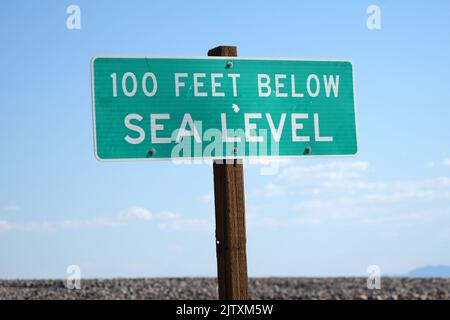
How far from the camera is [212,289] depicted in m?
25.3

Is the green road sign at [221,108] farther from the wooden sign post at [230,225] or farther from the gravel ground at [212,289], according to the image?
the gravel ground at [212,289]

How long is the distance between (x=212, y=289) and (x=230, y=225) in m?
18.2

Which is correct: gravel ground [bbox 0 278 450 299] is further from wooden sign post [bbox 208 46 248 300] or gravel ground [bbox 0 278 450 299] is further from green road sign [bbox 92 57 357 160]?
green road sign [bbox 92 57 357 160]

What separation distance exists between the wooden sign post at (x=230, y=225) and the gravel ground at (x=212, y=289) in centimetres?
1604

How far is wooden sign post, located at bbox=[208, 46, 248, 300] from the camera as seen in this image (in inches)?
295

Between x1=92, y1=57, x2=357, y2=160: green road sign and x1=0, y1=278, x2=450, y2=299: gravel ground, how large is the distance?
53.1 ft

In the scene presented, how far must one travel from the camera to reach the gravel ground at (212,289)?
23766mm

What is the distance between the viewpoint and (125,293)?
24734 millimetres

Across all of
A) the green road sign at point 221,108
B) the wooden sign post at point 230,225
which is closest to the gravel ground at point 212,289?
the wooden sign post at point 230,225

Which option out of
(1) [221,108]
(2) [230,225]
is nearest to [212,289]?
(2) [230,225]

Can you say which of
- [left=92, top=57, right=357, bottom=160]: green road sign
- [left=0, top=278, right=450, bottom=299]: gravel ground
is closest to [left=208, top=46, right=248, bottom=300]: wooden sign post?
[left=92, top=57, right=357, bottom=160]: green road sign

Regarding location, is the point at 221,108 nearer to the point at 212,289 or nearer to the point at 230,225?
the point at 230,225
